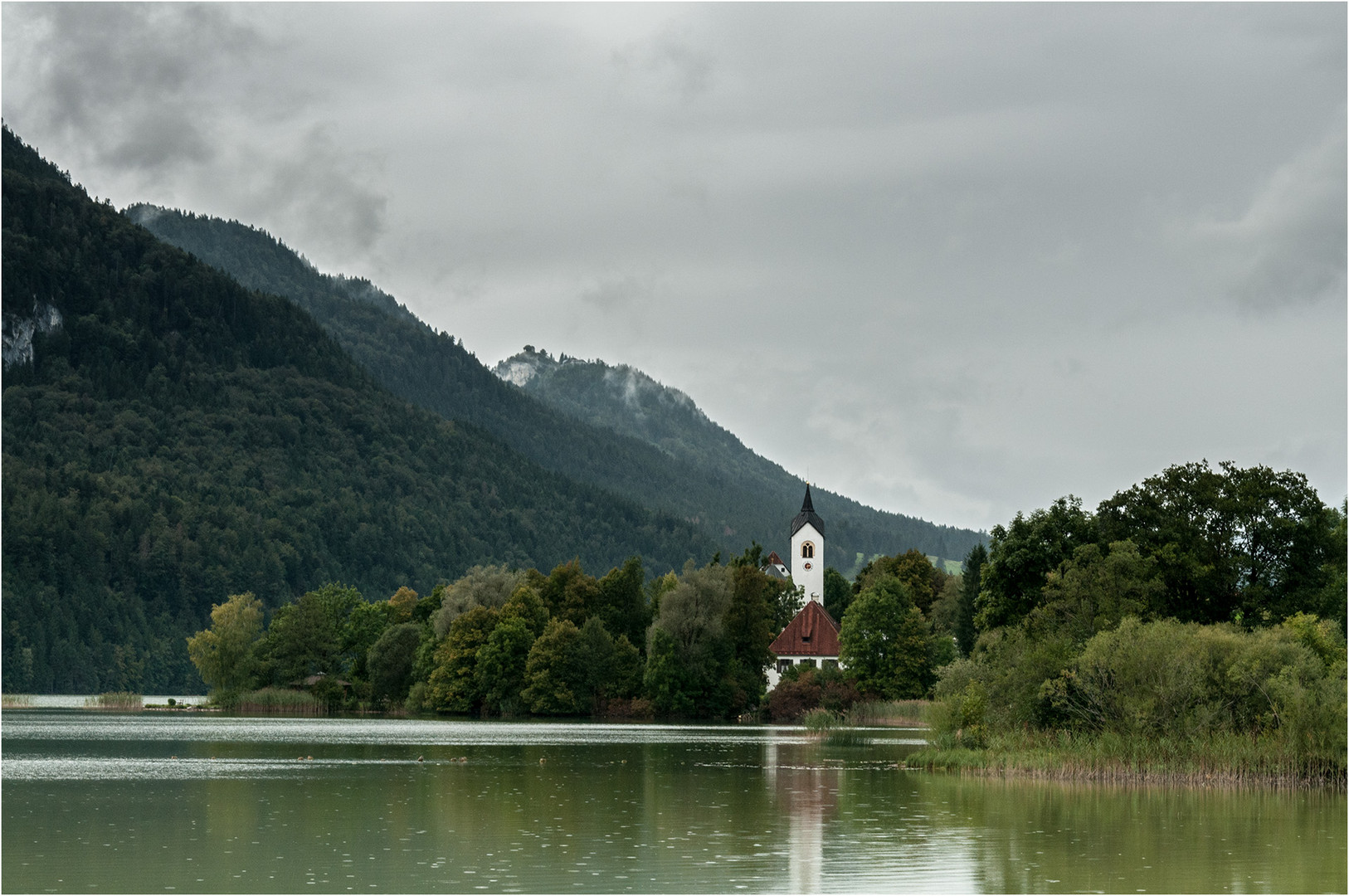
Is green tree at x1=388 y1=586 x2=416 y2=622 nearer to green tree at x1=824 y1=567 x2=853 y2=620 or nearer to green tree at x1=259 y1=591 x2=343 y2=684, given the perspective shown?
green tree at x1=259 y1=591 x2=343 y2=684

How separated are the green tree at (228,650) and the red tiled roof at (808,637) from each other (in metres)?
44.5

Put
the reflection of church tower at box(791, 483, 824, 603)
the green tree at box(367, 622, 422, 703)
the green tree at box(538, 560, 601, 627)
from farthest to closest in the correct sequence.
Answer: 1. the reflection of church tower at box(791, 483, 824, 603)
2. the green tree at box(538, 560, 601, 627)
3. the green tree at box(367, 622, 422, 703)

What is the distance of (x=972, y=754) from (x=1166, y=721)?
23.0ft

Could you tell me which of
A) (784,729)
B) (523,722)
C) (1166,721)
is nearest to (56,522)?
(523,722)

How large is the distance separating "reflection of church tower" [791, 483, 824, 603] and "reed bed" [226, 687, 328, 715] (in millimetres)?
67601

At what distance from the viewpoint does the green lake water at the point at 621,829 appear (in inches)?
984

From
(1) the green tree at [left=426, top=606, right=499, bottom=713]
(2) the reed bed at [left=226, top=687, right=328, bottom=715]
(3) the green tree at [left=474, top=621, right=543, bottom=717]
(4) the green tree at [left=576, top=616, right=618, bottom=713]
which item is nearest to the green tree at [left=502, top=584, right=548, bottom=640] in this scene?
(3) the green tree at [left=474, top=621, right=543, bottom=717]

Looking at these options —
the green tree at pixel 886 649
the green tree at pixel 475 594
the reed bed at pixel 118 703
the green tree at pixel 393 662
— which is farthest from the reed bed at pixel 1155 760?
the reed bed at pixel 118 703

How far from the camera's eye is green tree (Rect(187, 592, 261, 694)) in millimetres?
124062

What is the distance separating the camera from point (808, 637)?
13462 cm

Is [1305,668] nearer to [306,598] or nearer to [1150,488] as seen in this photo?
[1150,488]

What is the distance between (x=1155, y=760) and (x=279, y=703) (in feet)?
299

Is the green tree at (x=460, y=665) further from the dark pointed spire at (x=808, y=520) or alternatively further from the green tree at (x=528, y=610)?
the dark pointed spire at (x=808, y=520)

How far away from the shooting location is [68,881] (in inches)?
946
